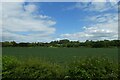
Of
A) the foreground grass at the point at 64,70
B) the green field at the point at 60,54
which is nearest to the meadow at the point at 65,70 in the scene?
the foreground grass at the point at 64,70

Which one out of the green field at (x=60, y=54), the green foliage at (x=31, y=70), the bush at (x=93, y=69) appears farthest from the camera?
the green field at (x=60, y=54)

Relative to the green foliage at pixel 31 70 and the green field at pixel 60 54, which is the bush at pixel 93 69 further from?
the green field at pixel 60 54

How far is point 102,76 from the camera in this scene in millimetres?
7945

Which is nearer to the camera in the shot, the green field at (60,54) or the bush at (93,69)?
the bush at (93,69)

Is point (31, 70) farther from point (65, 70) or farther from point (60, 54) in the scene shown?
point (60, 54)

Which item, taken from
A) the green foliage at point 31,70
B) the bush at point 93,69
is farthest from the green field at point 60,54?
the bush at point 93,69

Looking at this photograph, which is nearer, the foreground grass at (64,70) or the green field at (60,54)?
the foreground grass at (64,70)

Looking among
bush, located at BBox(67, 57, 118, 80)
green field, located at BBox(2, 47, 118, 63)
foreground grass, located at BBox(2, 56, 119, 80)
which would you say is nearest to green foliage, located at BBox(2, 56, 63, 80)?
foreground grass, located at BBox(2, 56, 119, 80)

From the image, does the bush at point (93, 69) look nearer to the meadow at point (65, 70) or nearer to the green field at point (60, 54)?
the meadow at point (65, 70)

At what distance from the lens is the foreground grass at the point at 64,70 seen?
26.1 feet

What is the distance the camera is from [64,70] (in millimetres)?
8164

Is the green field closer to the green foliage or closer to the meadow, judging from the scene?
the green foliage

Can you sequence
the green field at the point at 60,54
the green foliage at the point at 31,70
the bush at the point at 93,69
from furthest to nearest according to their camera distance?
the green field at the point at 60,54 → the green foliage at the point at 31,70 → the bush at the point at 93,69

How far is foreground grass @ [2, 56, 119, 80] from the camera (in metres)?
7.96
